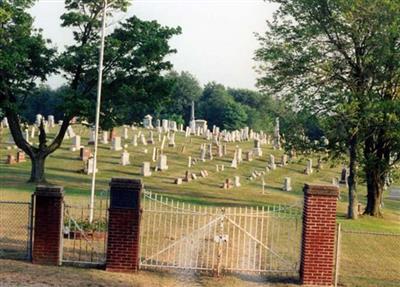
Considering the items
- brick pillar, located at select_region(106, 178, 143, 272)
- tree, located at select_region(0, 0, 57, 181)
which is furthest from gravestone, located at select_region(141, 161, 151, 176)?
brick pillar, located at select_region(106, 178, 143, 272)

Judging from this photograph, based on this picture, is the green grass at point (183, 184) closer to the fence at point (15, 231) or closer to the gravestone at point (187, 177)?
the gravestone at point (187, 177)

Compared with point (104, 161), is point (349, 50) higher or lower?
higher

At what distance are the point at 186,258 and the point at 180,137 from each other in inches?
1892

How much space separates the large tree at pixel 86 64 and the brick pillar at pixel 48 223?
18000 millimetres

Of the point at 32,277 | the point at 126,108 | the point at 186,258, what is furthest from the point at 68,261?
the point at 126,108

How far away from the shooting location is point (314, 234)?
14578 millimetres

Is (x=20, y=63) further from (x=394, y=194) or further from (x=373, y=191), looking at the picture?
(x=394, y=194)

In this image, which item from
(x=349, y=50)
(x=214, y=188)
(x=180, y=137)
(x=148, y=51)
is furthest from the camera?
(x=180, y=137)

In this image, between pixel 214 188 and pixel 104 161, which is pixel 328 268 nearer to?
pixel 214 188

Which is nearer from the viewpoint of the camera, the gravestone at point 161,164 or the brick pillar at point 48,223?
the brick pillar at point 48,223

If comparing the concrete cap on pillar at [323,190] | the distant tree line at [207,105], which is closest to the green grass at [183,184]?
the concrete cap on pillar at [323,190]

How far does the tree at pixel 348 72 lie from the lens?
28.9 metres

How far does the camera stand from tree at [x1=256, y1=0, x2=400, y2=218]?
28891mm

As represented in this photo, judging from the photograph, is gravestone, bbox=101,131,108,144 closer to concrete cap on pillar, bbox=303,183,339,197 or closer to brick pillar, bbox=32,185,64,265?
brick pillar, bbox=32,185,64,265
